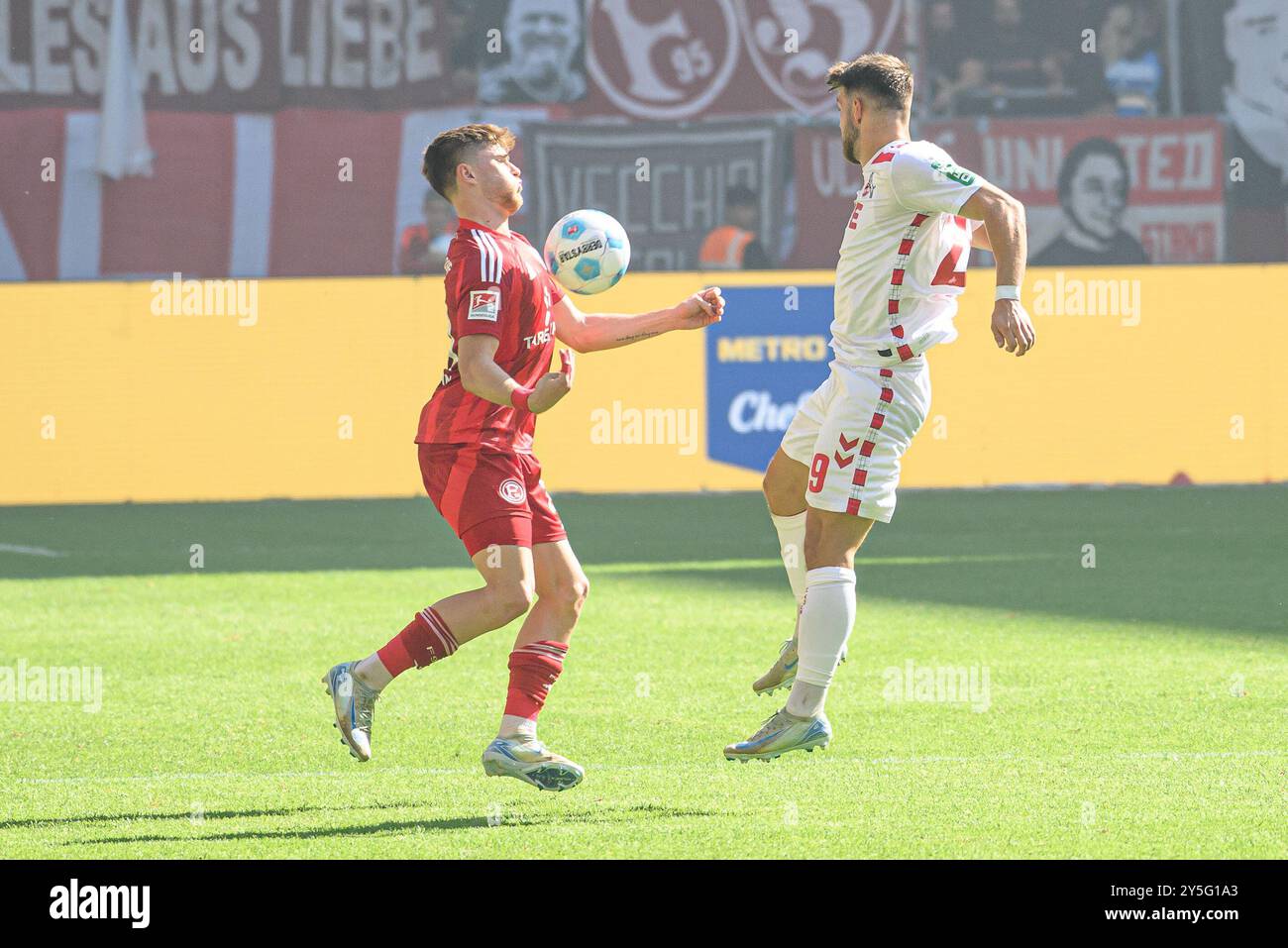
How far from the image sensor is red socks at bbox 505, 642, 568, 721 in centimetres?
566

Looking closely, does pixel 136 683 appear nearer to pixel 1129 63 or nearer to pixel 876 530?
pixel 876 530

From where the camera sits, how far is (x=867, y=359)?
5969 millimetres

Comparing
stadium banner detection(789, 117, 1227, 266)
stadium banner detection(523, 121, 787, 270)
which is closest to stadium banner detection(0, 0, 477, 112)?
stadium banner detection(523, 121, 787, 270)

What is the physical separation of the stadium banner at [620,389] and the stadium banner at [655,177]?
9.06 m

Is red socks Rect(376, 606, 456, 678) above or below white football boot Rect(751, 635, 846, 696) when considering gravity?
above

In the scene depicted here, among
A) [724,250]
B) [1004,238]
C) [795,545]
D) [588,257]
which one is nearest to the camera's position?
[1004,238]

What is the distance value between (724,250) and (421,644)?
19.8 meters

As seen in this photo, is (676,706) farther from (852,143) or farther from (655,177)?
(655,177)

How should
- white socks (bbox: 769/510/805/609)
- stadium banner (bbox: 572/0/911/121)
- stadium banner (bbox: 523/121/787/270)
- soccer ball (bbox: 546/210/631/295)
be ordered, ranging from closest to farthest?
soccer ball (bbox: 546/210/631/295) < white socks (bbox: 769/510/805/609) < stadium banner (bbox: 523/121/787/270) < stadium banner (bbox: 572/0/911/121)

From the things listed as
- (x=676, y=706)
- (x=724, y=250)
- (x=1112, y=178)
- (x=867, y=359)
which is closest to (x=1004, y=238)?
(x=867, y=359)

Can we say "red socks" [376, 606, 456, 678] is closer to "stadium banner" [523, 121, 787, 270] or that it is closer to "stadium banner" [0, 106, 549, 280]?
"stadium banner" [523, 121, 787, 270]

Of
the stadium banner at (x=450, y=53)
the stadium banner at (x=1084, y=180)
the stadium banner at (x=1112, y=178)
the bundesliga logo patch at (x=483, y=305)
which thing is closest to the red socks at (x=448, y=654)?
the bundesliga logo patch at (x=483, y=305)

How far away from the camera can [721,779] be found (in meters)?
5.90

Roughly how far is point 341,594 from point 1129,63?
1944cm
